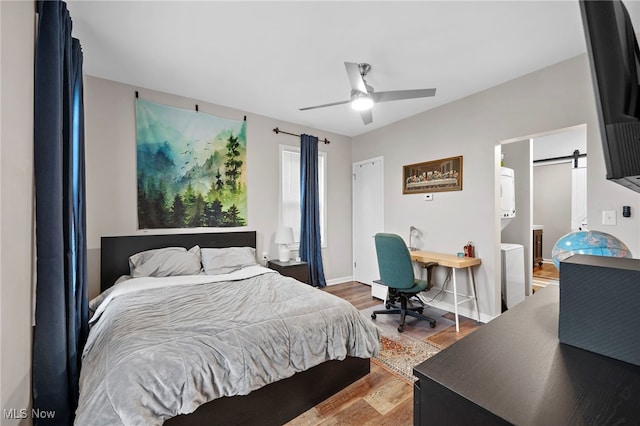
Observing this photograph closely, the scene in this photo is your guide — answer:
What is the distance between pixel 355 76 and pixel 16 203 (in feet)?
7.47

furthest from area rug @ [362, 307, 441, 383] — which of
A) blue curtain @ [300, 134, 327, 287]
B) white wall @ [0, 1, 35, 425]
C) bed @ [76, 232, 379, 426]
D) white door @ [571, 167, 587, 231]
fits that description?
white door @ [571, 167, 587, 231]

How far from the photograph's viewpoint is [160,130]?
126 inches

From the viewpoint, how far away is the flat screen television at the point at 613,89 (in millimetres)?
470

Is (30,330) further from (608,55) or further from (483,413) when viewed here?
(608,55)

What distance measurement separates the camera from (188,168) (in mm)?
3363

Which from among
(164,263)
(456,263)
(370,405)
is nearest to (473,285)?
(456,263)

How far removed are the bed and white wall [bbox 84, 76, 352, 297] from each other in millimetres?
908

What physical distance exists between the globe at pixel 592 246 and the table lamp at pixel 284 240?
10.2ft

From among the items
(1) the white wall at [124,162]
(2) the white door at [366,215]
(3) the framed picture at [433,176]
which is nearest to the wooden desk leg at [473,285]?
(3) the framed picture at [433,176]

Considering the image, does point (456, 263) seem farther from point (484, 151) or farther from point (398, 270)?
point (484, 151)

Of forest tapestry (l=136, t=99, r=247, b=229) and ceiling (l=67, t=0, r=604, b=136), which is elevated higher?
ceiling (l=67, t=0, r=604, b=136)

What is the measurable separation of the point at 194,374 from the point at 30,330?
869 millimetres

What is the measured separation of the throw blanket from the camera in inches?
49.1
